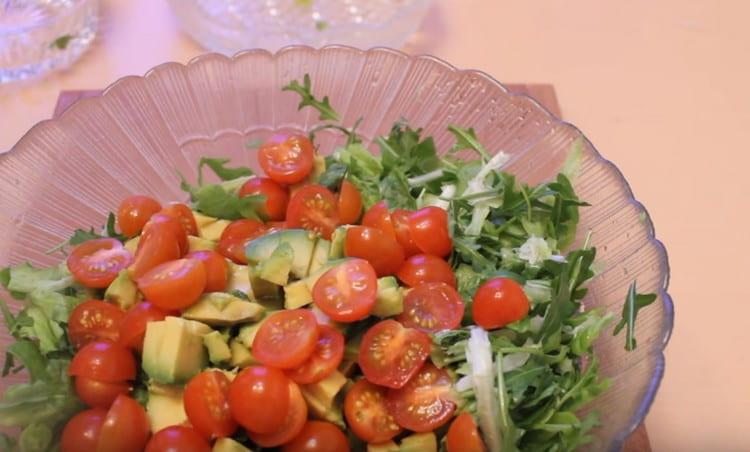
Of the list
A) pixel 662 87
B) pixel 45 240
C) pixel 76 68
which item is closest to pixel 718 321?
pixel 662 87

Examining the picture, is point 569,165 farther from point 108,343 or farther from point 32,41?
point 32,41

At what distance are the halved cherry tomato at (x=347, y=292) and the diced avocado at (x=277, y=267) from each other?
0.06 m

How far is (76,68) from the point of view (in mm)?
1752

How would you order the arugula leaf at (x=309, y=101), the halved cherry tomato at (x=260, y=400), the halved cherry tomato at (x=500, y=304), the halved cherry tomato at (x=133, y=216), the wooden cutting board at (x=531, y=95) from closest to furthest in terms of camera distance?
the halved cherry tomato at (x=260, y=400) → the halved cherry tomato at (x=500, y=304) → the halved cherry tomato at (x=133, y=216) → the arugula leaf at (x=309, y=101) → the wooden cutting board at (x=531, y=95)

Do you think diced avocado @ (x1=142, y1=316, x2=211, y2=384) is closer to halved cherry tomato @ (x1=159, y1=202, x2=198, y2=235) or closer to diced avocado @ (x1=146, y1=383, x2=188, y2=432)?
diced avocado @ (x1=146, y1=383, x2=188, y2=432)

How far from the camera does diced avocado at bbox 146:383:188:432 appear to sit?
1.00 m

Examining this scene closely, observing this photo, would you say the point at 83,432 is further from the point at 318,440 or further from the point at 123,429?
the point at 318,440

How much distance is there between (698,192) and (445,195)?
0.67 meters

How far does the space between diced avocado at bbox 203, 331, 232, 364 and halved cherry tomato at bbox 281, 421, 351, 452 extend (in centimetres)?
17

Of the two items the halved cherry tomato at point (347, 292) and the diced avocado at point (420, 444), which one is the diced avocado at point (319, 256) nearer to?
the halved cherry tomato at point (347, 292)

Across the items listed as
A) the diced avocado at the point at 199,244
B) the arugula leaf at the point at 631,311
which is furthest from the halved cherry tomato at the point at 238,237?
the arugula leaf at the point at 631,311

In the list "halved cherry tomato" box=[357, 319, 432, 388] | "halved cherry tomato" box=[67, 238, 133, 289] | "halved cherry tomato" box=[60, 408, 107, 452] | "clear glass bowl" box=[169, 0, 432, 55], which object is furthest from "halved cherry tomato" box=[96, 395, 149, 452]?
"clear glass bowl" box=[169, 0, 432, 55]

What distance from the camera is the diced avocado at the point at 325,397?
3.25 feet

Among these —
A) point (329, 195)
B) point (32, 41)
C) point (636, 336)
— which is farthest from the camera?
point (32, 41)
